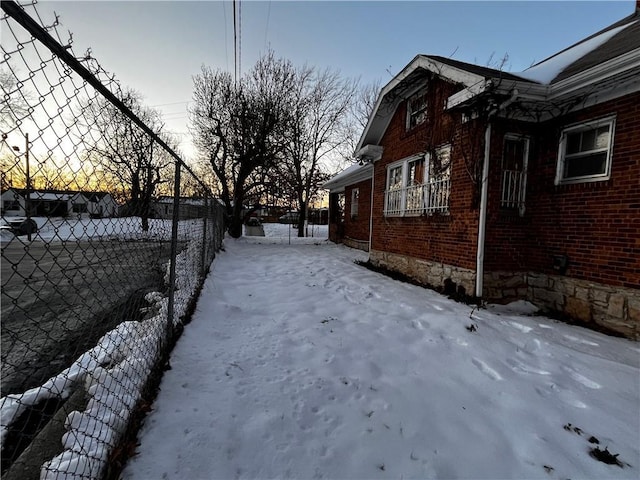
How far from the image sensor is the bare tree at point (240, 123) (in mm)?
15250

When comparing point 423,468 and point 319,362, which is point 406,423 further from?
point 319,362

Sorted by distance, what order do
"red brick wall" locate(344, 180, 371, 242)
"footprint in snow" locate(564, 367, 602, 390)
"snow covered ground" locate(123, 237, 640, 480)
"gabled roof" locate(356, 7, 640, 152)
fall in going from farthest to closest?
"red brick wall" locate(344, 180, 371, 242) < "gabled roof" locate(356, 7, 640, 152) < "footprint in snow" locate(564, 367, 602, 390) < "snow covered ground" locate(123, 237, 640, 480)

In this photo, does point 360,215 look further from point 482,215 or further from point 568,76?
point 568,76

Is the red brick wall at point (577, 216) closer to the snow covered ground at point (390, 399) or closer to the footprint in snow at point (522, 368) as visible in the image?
the snow covered ground at point (390, 399)

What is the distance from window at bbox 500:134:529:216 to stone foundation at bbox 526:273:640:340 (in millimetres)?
1288

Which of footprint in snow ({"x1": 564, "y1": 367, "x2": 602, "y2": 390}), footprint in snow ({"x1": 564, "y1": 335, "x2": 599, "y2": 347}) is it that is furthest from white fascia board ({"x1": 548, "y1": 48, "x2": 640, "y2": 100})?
footprint in snow ({"x1": 564, "y1": 367, "x2": 602, "y2": 390})

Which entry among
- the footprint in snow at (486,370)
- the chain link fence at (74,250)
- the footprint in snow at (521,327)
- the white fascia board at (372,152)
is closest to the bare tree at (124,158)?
the chain link fence at (74,250)

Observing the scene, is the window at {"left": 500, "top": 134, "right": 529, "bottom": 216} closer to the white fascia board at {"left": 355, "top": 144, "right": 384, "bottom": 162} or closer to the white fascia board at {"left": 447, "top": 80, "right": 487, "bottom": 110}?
the white fascia board at {"left": 447, "top": 80, "right": 487, "bottom": 110}

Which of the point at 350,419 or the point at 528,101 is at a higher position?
the point at 528,101

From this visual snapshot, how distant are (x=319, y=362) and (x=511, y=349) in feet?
7.36

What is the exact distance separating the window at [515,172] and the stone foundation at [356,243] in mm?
6292

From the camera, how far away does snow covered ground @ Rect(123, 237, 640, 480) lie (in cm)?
189

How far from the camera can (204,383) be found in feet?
8.39

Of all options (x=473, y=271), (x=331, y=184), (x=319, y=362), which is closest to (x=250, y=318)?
(x=319, y=362)
